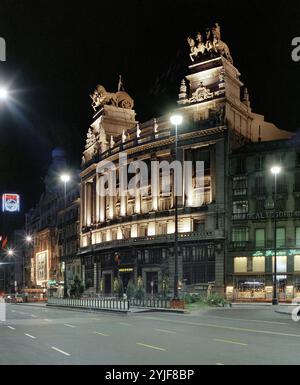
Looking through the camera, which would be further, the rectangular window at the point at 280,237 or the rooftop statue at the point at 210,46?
the rooftop statue at the point at 210,46

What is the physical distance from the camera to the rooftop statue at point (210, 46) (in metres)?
86.9

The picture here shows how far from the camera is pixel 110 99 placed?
116 m

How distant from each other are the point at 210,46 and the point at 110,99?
108 ft

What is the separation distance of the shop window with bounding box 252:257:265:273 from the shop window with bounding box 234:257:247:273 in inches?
52.8

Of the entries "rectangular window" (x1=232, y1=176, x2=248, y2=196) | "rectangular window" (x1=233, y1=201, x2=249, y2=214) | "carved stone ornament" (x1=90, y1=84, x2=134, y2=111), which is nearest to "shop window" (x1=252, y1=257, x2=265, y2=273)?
"rectangular window" (x1=233, y1=201, x2=249, y2=214)

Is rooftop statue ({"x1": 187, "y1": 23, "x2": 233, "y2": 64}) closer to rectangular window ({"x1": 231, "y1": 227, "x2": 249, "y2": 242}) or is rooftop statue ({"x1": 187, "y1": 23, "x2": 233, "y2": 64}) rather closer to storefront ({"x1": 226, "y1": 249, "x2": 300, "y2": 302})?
rectangular window ({"x1": 231, "y1": 227, "x2": 249, "y2": 242})

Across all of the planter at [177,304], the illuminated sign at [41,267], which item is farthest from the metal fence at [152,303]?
the illuminated sign at [41,267]

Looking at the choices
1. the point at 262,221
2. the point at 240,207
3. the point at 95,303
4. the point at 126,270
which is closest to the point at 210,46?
the point at 240,207

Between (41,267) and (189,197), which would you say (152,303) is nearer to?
(189,197)

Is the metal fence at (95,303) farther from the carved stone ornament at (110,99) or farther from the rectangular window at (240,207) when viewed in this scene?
the carved stone ornament at (110,99)

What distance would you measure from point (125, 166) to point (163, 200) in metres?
10.1

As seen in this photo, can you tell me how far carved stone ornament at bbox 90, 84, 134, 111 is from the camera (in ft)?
381

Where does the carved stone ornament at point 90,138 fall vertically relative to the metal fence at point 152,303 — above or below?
above
